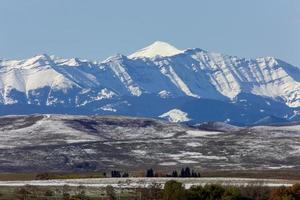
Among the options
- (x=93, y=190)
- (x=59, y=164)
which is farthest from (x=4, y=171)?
(x=93, y=190)

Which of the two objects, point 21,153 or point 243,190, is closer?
point 243,190

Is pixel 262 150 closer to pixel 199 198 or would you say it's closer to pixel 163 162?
pixel 163 162

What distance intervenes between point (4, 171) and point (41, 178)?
5090cm

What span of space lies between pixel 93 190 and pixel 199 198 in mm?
11580

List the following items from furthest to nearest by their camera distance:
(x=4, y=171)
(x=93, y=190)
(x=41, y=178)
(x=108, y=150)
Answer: (x=108, y=150) < (x=4, y=171) < (x=41, y=178) < (x=93, y=190)

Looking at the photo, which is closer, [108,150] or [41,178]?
[41,178]

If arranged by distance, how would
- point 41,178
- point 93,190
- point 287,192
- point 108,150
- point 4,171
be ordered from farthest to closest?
point 108,150 → point 4,171 → point 41,178 → point 93,190 → point 287,192

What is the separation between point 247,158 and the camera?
618ft

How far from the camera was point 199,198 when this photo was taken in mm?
85938

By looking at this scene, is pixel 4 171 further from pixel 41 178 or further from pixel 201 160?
pixel 41 178

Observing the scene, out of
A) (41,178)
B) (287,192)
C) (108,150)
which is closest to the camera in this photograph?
(287,192)

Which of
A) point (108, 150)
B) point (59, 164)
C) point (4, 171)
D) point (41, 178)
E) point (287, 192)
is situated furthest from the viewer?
point (108, 150)

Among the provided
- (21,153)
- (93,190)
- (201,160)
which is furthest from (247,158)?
(93,190)

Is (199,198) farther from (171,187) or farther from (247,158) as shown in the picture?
(247,158)
